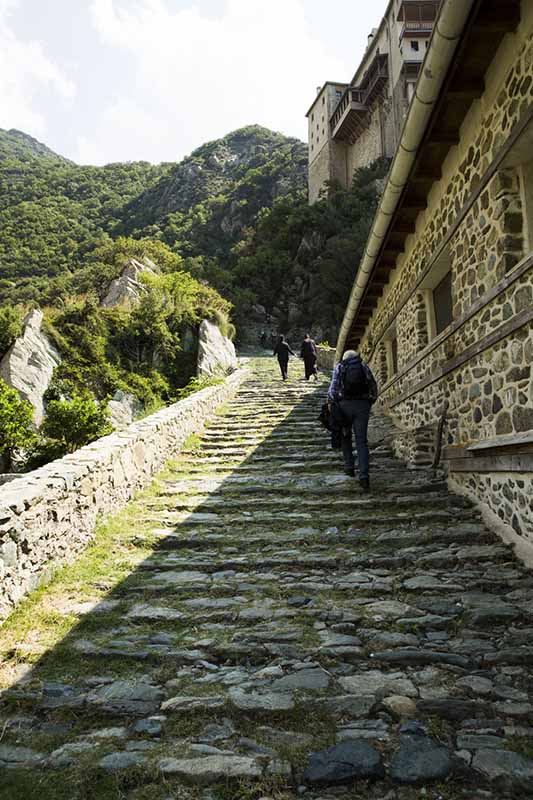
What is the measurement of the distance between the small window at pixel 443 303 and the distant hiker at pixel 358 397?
1.31m

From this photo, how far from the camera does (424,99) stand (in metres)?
4.43

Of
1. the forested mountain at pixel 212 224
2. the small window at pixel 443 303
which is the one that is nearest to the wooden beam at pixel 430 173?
the small window at pixel 443 303

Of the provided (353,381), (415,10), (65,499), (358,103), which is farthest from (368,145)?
(65,499)

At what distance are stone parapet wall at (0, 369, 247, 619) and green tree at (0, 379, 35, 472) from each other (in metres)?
6.53

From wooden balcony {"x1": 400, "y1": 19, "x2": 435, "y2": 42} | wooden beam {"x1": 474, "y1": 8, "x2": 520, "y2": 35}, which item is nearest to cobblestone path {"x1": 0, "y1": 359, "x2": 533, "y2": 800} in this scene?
wooden beam {"x1": 474, "y1": 8, "x2": 520, "y2": 35}

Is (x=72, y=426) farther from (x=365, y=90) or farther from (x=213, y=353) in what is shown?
(x=365, y=90)

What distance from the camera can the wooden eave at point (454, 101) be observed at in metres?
3.82

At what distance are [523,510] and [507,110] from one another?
3269 mm

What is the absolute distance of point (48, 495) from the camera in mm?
4320

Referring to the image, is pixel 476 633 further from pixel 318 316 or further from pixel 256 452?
pixel 318 316

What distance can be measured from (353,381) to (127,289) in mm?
17092

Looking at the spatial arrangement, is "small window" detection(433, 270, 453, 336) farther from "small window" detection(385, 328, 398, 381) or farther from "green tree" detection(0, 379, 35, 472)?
"green tree" detection(0, 379, 35, 472)

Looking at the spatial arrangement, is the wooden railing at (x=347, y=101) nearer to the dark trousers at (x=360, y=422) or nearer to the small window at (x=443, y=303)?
the small window at (x=443, y=303)

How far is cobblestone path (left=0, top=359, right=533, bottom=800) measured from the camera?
2146mm
